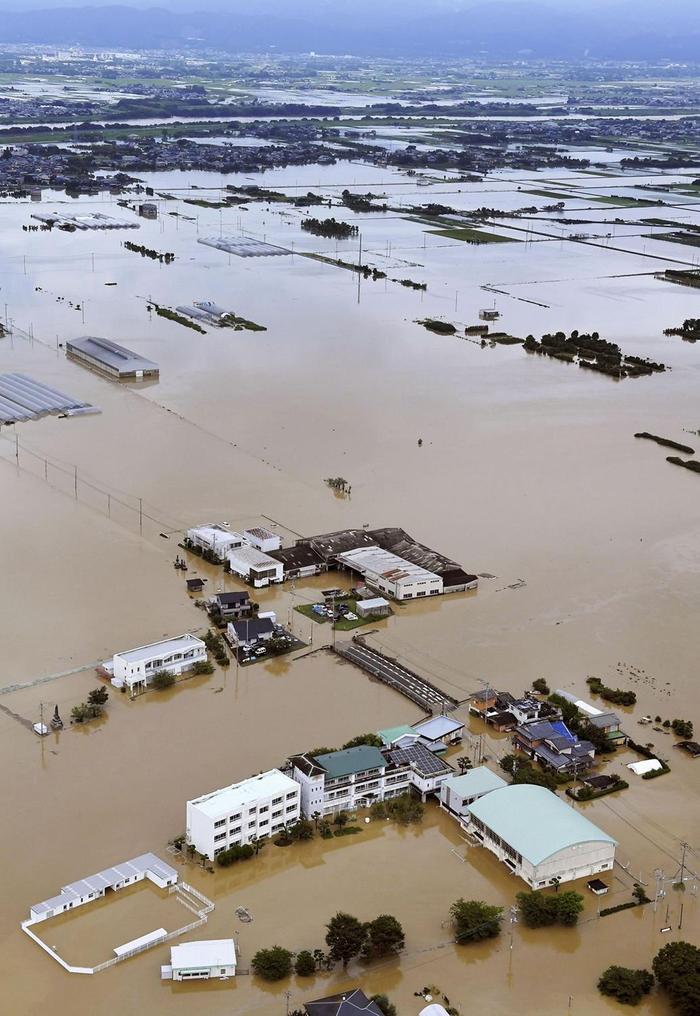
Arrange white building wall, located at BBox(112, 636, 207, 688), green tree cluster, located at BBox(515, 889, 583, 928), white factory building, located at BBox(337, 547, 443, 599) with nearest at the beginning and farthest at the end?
green tree cluster, located at BBox(515, 889, 583, 928) → white building wall, located at BBox(112, 636, 207, 688) → white factory building, located at BBox(337, 547, 443, 599)

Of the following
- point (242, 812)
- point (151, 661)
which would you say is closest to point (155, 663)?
point (151, 661)

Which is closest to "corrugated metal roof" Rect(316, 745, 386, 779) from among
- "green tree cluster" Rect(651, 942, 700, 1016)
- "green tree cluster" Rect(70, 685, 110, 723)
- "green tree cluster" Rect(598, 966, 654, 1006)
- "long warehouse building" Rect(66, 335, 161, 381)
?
"green tree cluster" Rect(70, 685, 110, 723)

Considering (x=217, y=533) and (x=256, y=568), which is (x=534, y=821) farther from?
(x=217, y=533)

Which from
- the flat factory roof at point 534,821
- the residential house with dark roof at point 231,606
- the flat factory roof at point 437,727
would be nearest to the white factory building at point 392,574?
the residential house with dark roof at point 231,606

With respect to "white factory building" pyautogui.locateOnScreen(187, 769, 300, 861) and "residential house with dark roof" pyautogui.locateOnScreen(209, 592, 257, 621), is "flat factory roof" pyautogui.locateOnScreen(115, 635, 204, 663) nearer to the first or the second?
"residential house with dark roof" pyautogui.locateOnScreen(209, 592, 257, 621)

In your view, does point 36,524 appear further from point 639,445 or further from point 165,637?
point 639,445
